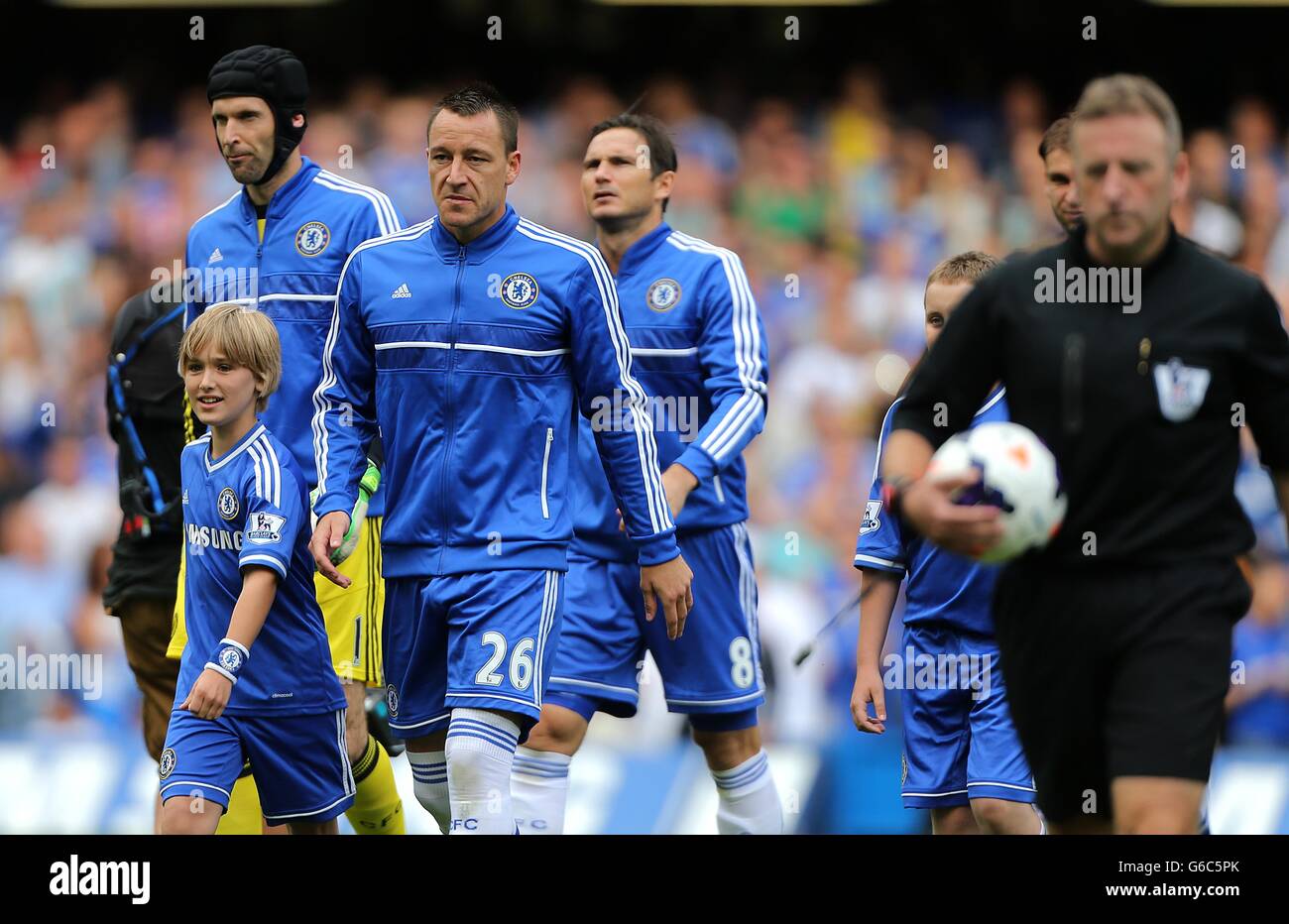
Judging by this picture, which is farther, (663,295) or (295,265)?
(663,295)

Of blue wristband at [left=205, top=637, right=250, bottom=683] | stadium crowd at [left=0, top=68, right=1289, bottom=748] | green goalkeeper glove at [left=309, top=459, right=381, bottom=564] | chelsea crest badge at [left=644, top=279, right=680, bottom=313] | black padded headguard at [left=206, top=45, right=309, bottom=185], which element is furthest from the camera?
stadium crowd at [left=0, top=68, right=1289, bottom=748]

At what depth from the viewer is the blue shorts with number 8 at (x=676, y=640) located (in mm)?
7203

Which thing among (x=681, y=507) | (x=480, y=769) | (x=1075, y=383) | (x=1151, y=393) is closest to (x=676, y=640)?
(x=681, y=507)

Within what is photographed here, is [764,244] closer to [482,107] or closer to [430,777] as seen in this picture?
[482,107]

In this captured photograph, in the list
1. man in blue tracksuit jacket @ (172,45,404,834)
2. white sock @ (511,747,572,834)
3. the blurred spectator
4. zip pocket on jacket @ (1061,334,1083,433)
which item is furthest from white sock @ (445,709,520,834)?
the blurred spectator

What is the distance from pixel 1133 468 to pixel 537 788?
286 cm

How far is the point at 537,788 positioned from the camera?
700 cm

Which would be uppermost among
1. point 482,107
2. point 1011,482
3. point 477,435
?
point 482,107

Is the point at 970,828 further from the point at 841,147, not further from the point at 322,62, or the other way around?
the point at 322,62

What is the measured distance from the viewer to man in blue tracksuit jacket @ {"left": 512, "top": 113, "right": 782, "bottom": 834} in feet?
23.6

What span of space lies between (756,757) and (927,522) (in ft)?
9.86

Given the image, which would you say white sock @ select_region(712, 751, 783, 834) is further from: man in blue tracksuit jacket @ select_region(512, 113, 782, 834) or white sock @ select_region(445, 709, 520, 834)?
white sock @ select_region(445, 709, 520, 834)

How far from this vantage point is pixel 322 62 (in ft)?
50.2

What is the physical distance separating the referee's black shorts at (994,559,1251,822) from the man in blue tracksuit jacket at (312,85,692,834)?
64.6 inches
